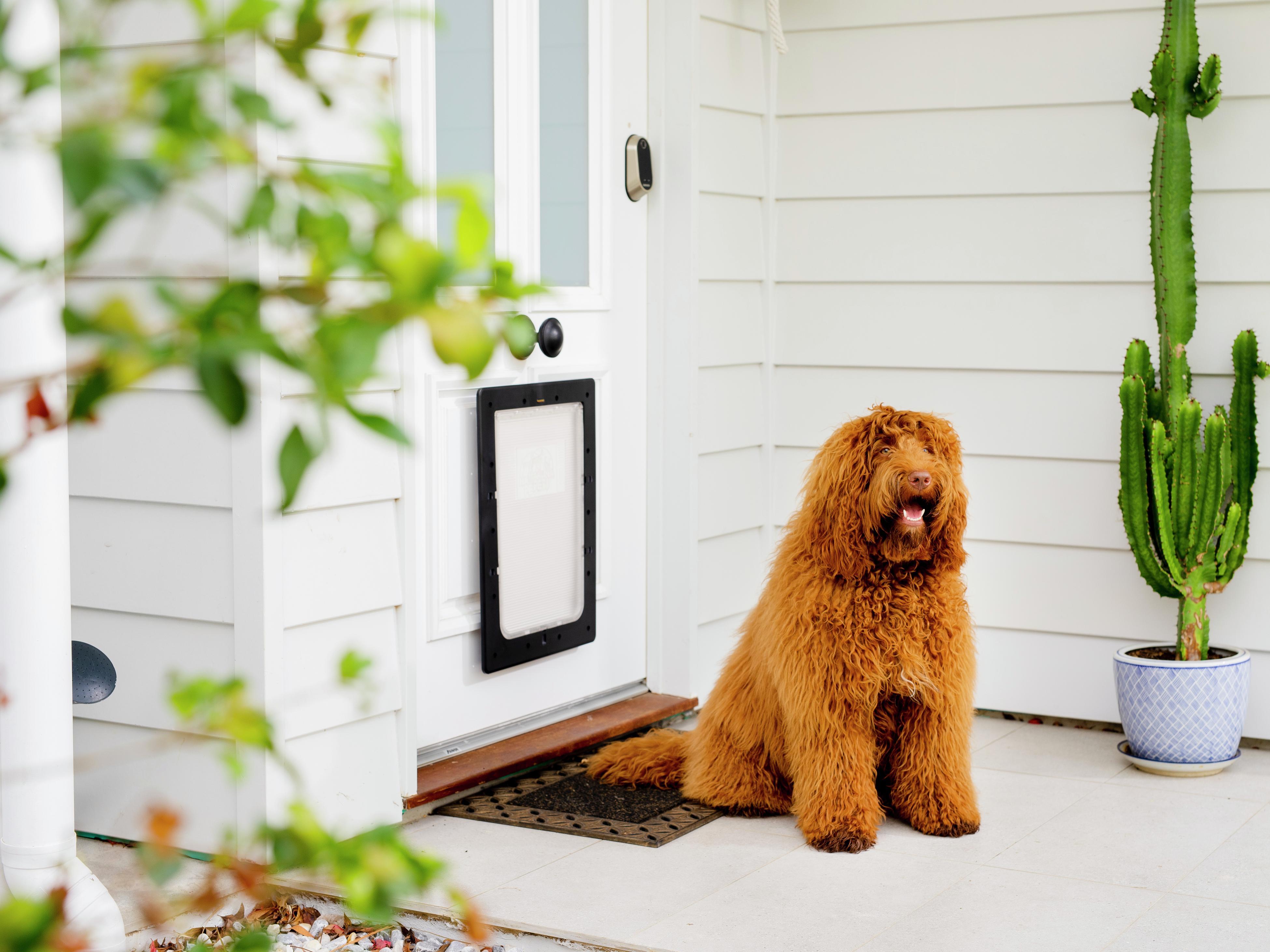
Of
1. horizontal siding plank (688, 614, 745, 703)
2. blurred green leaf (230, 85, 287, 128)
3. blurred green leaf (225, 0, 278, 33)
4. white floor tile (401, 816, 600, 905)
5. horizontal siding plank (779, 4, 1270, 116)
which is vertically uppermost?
horizontal siding plank (779, 4, 1270, 116)

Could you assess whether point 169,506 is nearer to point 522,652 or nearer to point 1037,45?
point 522,652

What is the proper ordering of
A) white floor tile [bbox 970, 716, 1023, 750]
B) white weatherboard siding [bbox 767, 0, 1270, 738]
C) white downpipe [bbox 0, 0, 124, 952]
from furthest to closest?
white floor tile [bbox 970, 716, 1023, 750] → white weatherboard siding [bbox 767, 0, 1270, 738] → white downpipe [bbox 0, 0, 124, 952]

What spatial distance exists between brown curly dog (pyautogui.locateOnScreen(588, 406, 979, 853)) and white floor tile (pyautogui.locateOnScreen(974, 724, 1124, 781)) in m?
0.55

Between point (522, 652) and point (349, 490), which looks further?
point (522, 652)

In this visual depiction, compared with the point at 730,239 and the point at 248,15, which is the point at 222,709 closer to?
the point at 248,15

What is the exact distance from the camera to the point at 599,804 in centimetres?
289

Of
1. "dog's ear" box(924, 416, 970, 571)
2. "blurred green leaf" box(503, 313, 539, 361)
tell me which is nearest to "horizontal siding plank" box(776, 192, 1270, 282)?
"dog's ear" box(924, 416, 970, 571)

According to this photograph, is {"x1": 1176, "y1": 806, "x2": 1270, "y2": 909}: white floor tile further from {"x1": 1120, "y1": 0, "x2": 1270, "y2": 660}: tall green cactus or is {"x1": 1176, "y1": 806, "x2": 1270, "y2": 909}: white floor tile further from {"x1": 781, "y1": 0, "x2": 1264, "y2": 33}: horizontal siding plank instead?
{"x1": 781, "y1": 0, "x2": 1264, "y2": 33}: horizontal siding plank

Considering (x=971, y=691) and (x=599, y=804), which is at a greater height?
(x=971, y=691)

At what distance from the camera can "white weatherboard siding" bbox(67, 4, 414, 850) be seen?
2.33m

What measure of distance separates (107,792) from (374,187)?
232 cm

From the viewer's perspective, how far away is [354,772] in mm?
2559

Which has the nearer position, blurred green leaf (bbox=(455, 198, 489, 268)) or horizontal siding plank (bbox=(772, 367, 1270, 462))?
blurred green leaf (bbox=(455, 198, 489, 268))

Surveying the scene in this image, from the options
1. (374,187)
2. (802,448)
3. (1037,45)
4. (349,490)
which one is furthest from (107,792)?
(1037,45)
